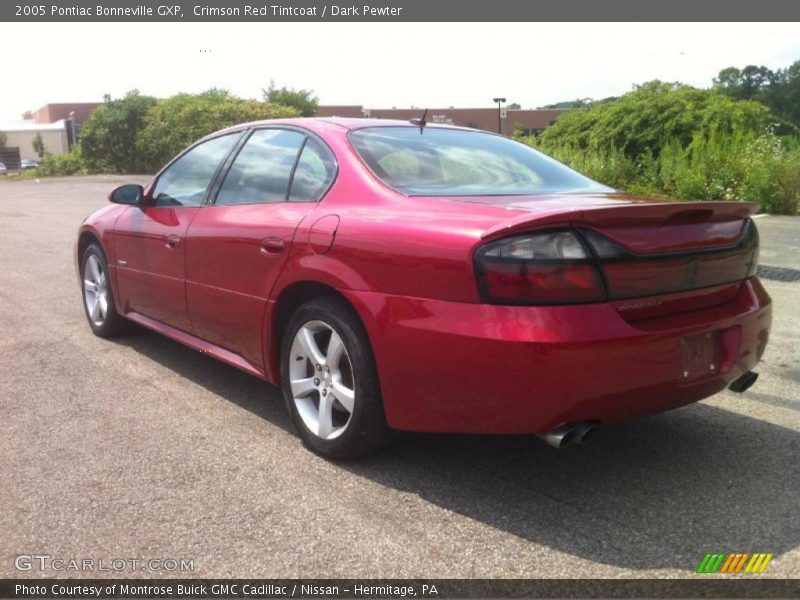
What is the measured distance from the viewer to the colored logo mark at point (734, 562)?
2.81 metres

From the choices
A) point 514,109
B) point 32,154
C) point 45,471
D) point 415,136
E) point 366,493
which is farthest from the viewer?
point 32,154

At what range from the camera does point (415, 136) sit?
441 cm

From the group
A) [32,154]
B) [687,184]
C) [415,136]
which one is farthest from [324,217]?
[32,154]

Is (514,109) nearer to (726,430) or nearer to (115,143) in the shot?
(115,143)

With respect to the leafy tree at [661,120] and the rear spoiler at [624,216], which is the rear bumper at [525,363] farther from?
the leafy tree at [661,120]

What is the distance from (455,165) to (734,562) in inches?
87.7

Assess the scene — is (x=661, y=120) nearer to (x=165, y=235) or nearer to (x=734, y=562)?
(x=165, y=235)

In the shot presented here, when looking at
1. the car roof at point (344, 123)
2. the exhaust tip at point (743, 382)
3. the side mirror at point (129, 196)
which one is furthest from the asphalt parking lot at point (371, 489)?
the car roof at point (344, 123)

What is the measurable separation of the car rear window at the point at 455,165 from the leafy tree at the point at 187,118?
28244mm

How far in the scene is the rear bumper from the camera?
301cm

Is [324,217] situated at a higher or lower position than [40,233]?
higher

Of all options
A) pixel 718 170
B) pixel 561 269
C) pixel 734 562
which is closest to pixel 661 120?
pixel 718 170

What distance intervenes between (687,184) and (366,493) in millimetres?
9988

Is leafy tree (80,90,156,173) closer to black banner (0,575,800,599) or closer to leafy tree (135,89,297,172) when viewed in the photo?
leafy tree (135,89,297,172)
